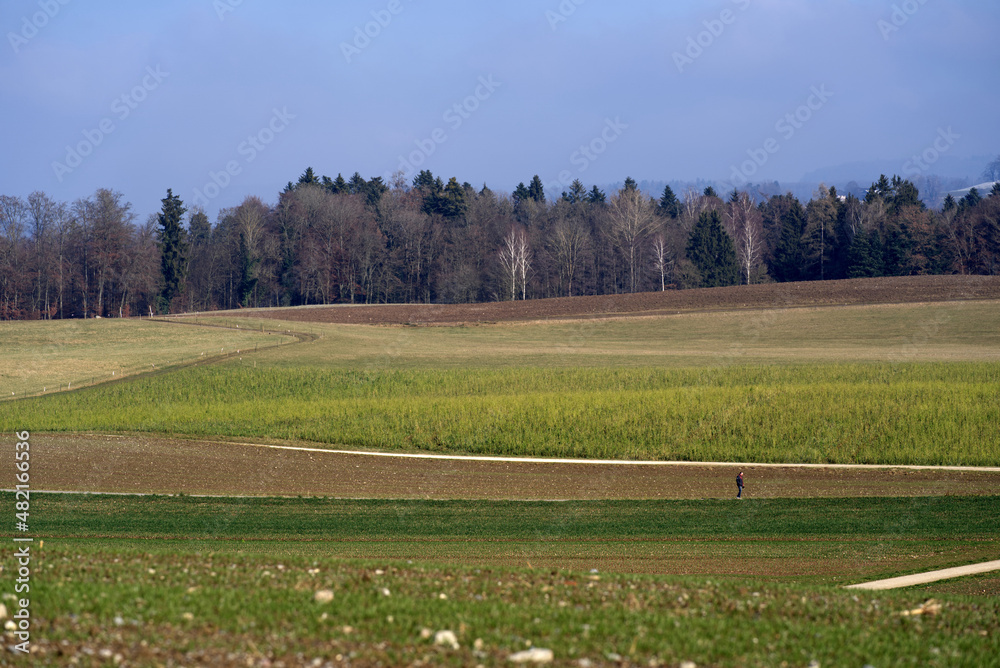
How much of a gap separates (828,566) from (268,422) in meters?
20.7

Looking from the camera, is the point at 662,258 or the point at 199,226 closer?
the point at 662,258

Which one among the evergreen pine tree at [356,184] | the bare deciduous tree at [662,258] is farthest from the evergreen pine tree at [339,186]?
the bare deciduous tree at [662,258]

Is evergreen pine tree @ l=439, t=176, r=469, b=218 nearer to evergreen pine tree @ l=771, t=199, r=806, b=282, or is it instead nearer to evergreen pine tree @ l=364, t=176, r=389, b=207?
evergreen pine tree @ l=364, t=176, r=389, b=207

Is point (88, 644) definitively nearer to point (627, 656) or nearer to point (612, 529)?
point (627, 656)

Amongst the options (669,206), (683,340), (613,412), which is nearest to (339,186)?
(669,206)

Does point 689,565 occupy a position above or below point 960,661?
below

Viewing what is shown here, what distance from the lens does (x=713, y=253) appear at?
84812mm

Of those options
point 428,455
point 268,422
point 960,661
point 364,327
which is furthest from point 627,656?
point 364,327

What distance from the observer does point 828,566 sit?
13320mm

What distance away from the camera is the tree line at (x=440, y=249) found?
259 ft

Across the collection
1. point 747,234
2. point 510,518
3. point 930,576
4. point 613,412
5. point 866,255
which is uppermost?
point 747,234

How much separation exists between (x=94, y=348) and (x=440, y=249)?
5191 cm

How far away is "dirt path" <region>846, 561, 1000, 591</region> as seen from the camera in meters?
11.7

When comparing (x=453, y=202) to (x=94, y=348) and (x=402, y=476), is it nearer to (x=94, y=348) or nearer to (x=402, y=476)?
(x=94, y=348)
